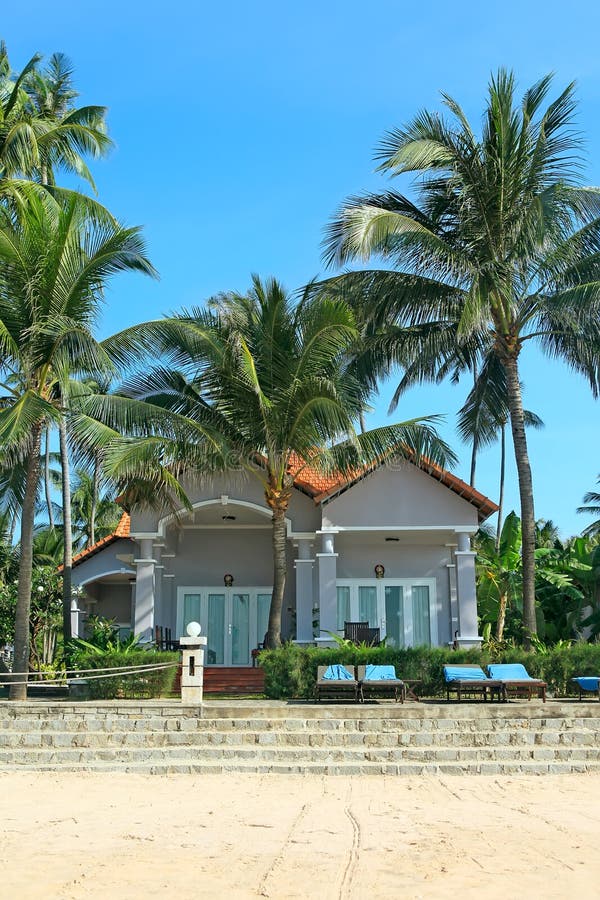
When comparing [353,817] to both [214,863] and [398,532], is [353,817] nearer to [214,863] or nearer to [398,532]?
[214,863]

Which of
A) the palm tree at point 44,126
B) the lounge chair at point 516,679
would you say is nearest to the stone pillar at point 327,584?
the lounge chair at point 516,679

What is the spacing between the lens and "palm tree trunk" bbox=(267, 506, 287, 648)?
19691 millimetres

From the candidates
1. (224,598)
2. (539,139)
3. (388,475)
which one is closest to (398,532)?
(388,475)

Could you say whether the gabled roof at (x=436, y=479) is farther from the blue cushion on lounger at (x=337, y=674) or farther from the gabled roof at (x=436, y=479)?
the blue cushion on lounger at (x=337, y=674)

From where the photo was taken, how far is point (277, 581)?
20.0 m

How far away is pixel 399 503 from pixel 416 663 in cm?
476

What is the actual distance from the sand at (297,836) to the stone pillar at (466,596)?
7647 mm

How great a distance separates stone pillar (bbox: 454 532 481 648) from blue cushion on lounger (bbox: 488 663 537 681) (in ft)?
12.3

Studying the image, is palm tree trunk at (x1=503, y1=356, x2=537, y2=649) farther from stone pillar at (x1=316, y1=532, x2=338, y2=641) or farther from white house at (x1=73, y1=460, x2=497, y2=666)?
stone pillar at (x1=316, y1=532, x2=338, y2=641)

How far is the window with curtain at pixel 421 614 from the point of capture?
2262 cm

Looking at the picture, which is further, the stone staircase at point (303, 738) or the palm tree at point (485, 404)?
the palm tree at point (485, 404)

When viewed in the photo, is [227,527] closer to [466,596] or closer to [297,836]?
[466,596]

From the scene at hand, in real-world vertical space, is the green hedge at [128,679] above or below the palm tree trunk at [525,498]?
below

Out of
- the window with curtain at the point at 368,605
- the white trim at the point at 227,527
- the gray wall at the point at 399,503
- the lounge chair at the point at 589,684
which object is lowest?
the lounge chair at the point at 589,684
